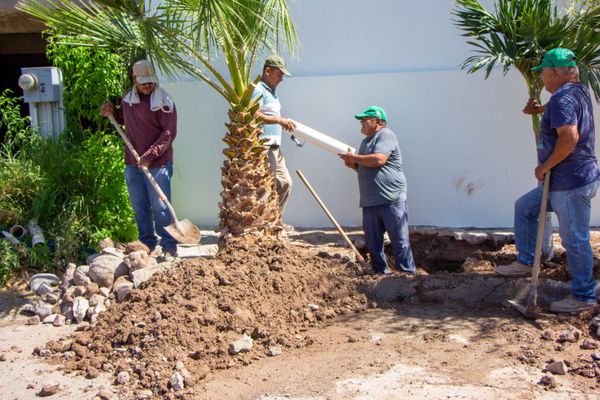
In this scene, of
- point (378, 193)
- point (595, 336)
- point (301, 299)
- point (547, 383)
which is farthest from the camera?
point (378, 193)

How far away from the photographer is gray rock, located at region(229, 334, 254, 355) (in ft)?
15.2

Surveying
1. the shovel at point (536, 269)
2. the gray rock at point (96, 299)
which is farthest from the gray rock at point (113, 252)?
the shovel at point (536, 269)

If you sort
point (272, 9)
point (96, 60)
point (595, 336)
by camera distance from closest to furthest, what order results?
point (595, 336) → point (272, 9) → point (96, 60)

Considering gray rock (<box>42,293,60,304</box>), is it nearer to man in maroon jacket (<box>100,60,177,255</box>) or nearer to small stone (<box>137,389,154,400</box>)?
man in maroon jacket (<box>100,60,177,255</box>)

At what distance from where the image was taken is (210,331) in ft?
15.8

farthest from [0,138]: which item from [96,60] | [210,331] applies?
[210,331]

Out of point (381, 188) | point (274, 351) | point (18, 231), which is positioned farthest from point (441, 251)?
point (18, 231)

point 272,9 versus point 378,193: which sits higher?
point 272,9

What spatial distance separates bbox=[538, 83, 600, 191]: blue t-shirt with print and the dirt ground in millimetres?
981

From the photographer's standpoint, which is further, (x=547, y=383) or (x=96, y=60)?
(x=96, y=60)

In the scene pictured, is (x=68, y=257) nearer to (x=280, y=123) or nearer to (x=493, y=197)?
(x=280, y=123)

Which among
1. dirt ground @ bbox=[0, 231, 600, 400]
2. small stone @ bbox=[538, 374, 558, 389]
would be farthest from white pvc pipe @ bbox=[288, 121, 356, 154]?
small stone @ bbox=[538, 374, 558, 389]

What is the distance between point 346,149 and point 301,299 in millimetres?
1996

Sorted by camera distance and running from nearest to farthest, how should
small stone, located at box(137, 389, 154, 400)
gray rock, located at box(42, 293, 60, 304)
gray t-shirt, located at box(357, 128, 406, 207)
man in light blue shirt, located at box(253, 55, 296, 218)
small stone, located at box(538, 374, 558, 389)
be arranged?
small stone, located at box(538, 374, 558, 389) < small stone, located at box(137, 389, 154, 400) < gray rock, located at box(42, 293, 60, 304) < gray t-shirt, located at box(357, 128, 406, 207) < man in light blue shirt, located at box(253, 55, 296, 218)
